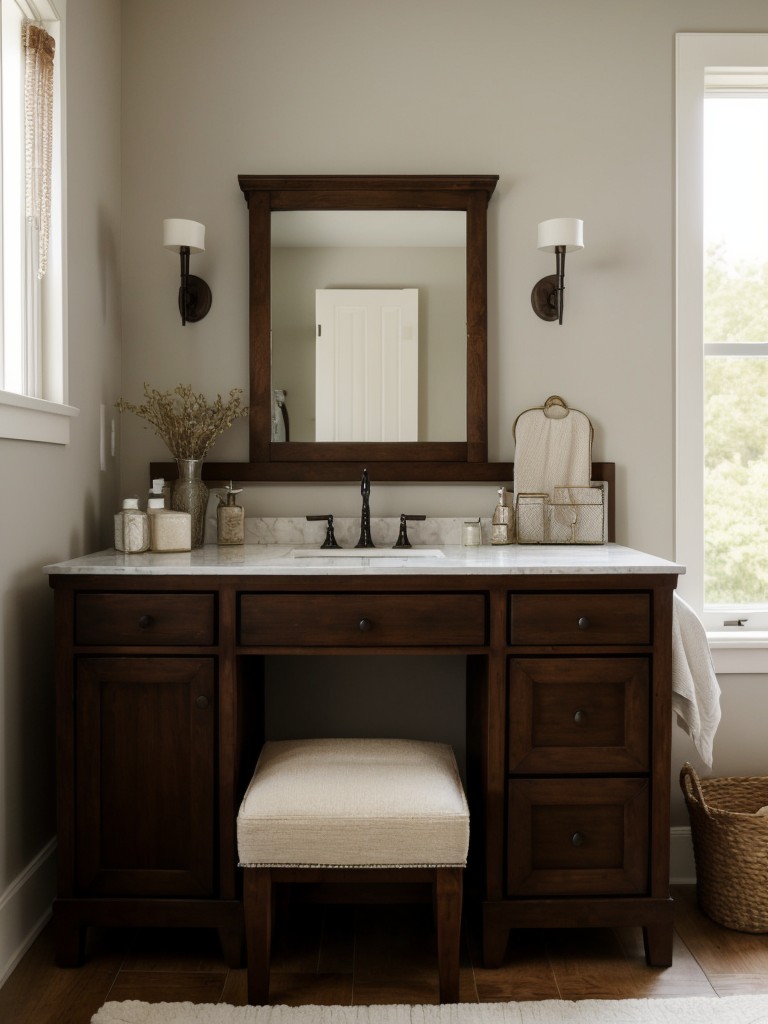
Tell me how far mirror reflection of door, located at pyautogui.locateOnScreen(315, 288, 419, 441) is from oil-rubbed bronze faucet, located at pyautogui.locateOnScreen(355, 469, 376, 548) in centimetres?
14

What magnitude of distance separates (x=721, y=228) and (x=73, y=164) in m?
1.83

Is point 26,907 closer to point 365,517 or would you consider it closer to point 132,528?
point 132,528

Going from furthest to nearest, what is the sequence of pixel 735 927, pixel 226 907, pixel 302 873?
1. pixel 735 927
2. pixel 226 907
3. pixel 302 873

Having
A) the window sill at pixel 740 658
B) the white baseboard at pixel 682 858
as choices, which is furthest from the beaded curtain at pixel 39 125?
the white baseboard at pixel 682 858

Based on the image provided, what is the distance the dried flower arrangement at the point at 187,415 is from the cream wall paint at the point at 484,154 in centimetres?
5

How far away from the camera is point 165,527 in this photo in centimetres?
218

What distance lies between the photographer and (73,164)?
7.14 ft

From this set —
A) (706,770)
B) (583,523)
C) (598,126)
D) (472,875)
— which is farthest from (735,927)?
(598,126)

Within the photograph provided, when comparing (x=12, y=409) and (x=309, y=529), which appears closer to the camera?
(x=12, y=409)

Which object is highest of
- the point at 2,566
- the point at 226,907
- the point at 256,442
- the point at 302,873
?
the point at 256,442

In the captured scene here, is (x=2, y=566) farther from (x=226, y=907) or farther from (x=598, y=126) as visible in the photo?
(x=598, y=126)

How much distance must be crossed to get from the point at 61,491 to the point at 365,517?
0.80 m

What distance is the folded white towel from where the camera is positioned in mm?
2020

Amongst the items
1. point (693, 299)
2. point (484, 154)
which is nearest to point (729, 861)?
point (693, 299)
